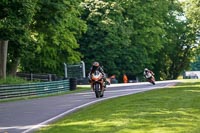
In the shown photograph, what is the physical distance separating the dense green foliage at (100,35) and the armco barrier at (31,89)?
3.05m

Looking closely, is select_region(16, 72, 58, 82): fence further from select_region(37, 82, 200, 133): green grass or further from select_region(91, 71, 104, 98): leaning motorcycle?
select_region(37, 82, 200, 133): green grass

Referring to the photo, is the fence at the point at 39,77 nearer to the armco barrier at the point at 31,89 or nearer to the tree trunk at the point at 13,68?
the tree trunk at the point at 13,68

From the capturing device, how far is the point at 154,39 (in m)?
66.7

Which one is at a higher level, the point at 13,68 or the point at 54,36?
the point at 54,36

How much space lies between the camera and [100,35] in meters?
59.9

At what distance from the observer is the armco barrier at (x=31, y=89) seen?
1155 inches

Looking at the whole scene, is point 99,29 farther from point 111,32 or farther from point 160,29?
point 160,29

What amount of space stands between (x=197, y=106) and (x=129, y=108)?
2.17 metres

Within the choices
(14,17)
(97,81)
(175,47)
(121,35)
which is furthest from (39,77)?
(175,47)

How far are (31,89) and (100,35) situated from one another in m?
29.0

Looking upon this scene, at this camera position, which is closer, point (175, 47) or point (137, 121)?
point (137, 121)

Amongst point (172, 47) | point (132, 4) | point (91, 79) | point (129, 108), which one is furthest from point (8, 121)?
point (172, 47)

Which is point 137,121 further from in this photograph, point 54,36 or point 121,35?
point 121,35

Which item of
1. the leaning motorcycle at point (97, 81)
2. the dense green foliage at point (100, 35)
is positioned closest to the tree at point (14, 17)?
the dense green foliage at point (100, 35)
